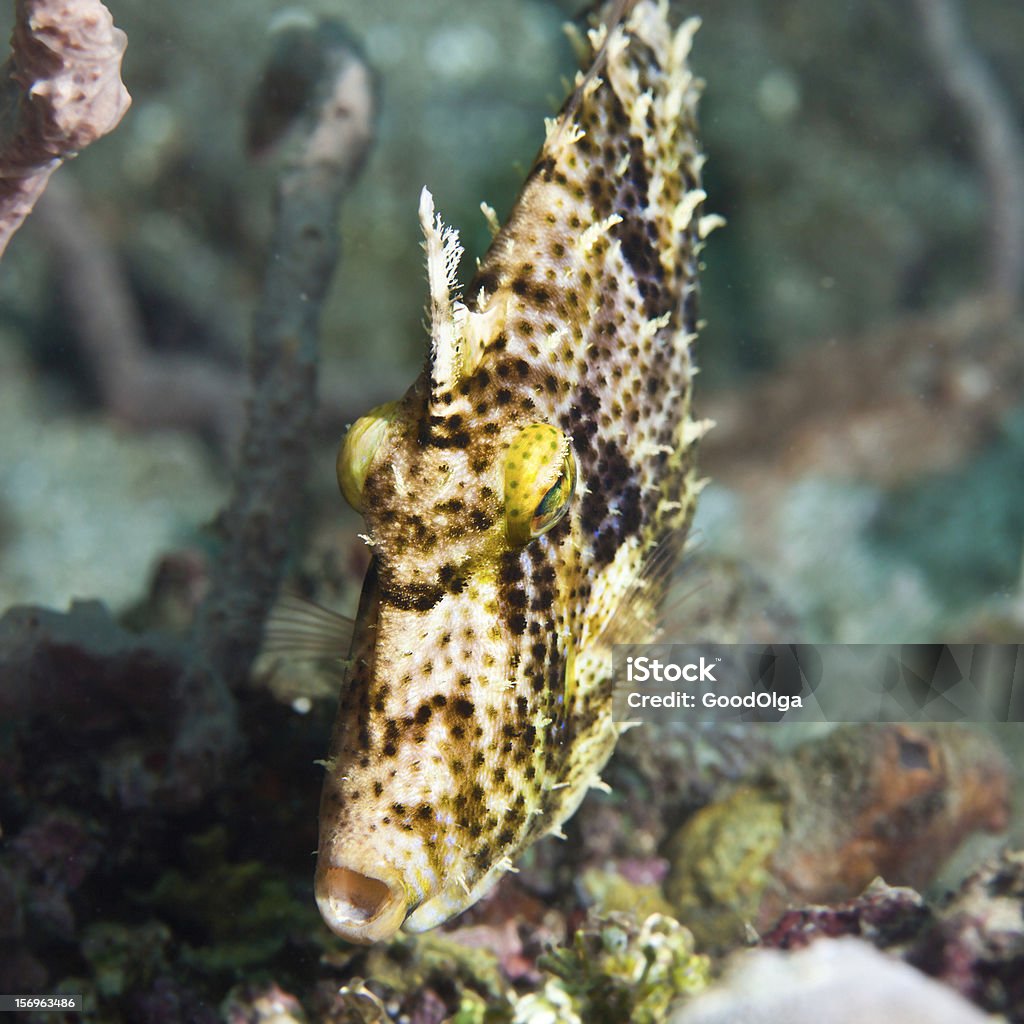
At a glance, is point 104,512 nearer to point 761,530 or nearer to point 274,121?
point 274,121

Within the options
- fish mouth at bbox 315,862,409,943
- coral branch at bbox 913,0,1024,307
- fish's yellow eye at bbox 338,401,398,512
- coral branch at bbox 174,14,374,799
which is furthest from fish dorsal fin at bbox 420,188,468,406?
coral branch at bbox 913,0,1024,307

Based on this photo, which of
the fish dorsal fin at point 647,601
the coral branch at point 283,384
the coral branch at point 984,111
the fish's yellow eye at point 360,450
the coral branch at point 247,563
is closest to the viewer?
the fish's yellow eye at point 360,450

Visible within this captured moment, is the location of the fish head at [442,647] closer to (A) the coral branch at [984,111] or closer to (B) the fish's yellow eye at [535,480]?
(B) the fish's yellow eye at [535,480]

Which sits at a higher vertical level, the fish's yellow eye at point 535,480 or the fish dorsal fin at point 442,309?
the fish dorsal fin at point 442,309

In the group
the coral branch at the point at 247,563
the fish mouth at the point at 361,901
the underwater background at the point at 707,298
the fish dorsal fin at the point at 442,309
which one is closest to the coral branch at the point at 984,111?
the underwater background at the point at 707,298

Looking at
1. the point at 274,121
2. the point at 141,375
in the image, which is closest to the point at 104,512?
the point at 141,375

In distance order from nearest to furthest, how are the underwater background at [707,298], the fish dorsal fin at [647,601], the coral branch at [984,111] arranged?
the fish dorsal fin at [647,601] → the underwater background at [707,298] → the coral branch at [984,111]

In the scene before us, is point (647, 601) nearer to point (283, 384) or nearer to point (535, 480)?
point (535, 480)

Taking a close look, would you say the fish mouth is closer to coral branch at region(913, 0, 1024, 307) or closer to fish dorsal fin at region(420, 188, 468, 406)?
fish dorsal fin at region(420, 188, 468, 406)
